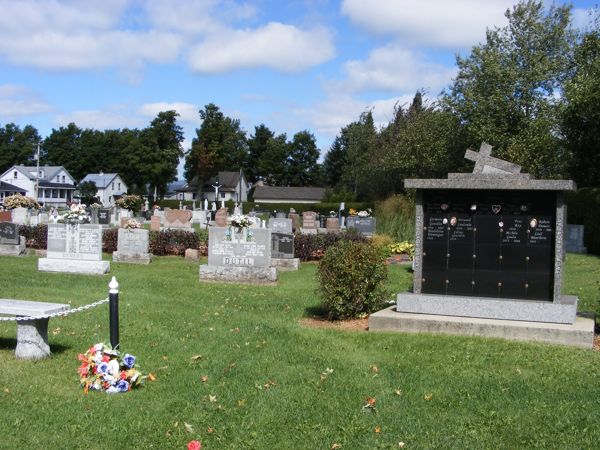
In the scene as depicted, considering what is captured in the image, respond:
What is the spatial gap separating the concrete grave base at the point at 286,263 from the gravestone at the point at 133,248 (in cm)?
410

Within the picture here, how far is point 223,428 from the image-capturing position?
544 cm

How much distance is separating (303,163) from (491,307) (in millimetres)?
104677

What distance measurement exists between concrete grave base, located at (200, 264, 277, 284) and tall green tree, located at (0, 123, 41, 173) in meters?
112

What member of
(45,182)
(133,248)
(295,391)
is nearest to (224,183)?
(45,182)

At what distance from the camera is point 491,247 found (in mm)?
9414

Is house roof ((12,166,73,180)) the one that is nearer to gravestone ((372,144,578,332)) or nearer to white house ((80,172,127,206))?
white house ((80,172,127,206))

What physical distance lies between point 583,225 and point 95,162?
337 ft

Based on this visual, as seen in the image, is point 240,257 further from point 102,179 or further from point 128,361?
point 102,179

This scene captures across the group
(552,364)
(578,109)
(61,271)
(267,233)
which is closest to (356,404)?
(552,364)

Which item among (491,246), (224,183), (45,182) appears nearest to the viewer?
(491,246)

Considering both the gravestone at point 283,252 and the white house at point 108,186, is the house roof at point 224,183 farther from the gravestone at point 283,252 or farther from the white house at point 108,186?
the gravestone at point 283,252

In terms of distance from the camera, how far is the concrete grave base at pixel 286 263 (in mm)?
19688

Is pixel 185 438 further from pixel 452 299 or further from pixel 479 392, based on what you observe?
pixel 452 299

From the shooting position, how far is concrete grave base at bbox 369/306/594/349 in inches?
322
